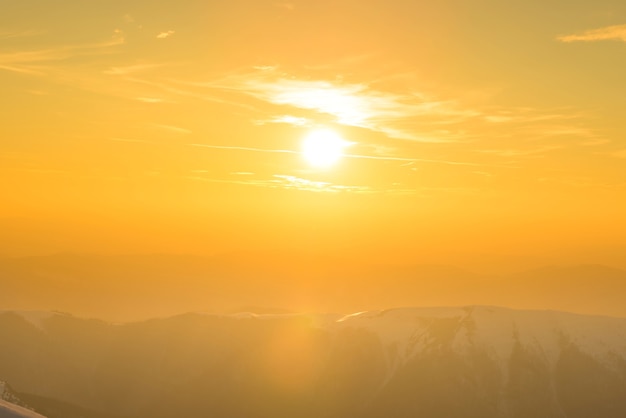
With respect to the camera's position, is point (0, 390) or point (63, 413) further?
point (63, 413)

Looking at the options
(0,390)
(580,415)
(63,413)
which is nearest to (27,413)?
(0,390)

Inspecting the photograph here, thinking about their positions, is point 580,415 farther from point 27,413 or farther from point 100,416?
point 27,413

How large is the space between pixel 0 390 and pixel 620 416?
148 metres

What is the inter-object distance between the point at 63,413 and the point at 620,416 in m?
137

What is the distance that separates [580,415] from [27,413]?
154654 millimetres

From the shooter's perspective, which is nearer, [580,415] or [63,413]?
[63,413]

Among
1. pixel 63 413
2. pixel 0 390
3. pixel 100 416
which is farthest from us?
pixel 100 416

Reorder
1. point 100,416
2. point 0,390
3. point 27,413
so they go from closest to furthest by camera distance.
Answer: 1. point 27,413
2. point 0,390
3. point 100,416

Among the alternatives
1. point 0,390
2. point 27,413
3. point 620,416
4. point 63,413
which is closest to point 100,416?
point 63,413

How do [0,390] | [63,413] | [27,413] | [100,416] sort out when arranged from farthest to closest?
[100,416] < [63,413] < [0,390] < [27,413]

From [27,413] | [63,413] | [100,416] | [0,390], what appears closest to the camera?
[27,413]

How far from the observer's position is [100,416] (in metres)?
192

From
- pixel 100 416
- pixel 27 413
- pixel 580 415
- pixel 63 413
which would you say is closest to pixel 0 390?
pixel 63 413

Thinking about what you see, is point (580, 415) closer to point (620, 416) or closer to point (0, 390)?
point (620, 416)
